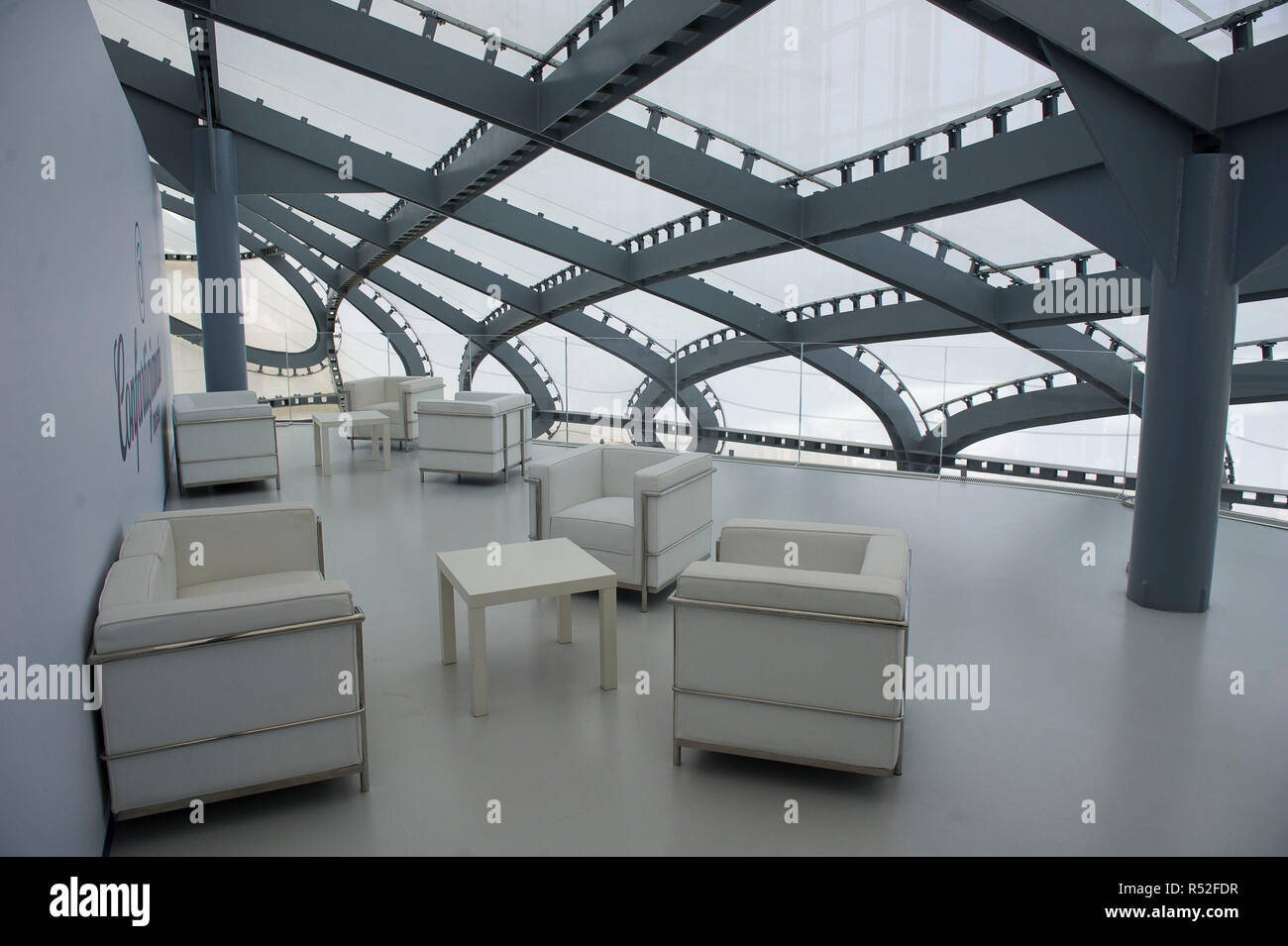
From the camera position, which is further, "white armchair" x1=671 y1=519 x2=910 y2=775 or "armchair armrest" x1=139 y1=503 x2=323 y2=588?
"armchair armrest" x1=139 y1=503 x2=323 y2=588

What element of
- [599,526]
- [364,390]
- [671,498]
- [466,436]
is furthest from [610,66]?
[364,390]

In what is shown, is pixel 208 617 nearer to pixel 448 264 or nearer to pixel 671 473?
pixel 671 473

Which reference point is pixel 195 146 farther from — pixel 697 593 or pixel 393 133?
pixel 697 593

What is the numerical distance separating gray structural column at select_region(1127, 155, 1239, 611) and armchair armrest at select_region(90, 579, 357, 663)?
189 inches

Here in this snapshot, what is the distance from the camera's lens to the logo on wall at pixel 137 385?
16.1 ft

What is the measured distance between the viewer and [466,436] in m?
→ 9.25

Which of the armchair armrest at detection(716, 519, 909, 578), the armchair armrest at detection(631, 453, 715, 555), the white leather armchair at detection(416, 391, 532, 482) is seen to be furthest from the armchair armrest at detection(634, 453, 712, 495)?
the white leather armchair at detection(416, 391, 532, 482)

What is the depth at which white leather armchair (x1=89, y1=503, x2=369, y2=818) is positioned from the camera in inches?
117

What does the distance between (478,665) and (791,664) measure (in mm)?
1434

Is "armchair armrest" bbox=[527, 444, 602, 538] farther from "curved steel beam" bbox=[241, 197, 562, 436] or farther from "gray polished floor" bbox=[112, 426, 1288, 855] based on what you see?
"curved steel beam" bbox=[241, 197, 562, 436]

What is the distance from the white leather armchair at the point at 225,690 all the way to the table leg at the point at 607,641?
51.5 inches

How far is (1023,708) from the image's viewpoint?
4.13m
